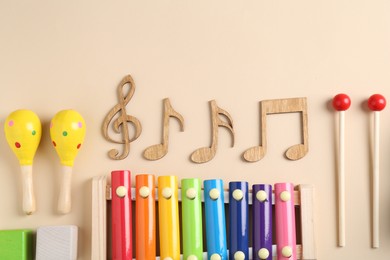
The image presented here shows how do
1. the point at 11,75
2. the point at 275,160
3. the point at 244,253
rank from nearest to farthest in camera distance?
the point at 244,253, the point at 275,160, the point at 11,75

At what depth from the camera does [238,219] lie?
1.91 m

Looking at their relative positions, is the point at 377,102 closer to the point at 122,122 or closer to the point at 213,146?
the point at 213,146

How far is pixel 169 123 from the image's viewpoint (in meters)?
2.08

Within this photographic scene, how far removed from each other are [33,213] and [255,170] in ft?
2.53

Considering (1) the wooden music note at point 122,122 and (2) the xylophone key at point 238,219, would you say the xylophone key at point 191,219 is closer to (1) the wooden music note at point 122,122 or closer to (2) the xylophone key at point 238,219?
(2) the xylophone key at point 238,219

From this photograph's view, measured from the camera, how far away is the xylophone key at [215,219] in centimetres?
190

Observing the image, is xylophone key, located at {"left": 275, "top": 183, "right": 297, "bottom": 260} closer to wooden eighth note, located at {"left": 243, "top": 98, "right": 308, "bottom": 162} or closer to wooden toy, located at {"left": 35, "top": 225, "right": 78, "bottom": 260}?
wooden eighth note, located at {"left": 243, "top": 98, "right": 308, "bottom": 162}

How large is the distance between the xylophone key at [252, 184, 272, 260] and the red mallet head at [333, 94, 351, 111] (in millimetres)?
348

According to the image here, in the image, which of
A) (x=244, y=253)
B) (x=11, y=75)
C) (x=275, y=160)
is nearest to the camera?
(x=244, y=253)

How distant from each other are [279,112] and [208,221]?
17.0 inches

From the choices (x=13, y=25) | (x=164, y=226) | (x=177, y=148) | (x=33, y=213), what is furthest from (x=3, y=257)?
(x=13, y=25)

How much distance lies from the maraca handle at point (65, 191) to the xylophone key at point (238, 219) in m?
0.55

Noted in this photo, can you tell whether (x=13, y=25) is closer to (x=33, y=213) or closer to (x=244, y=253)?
(x=33, y=213)

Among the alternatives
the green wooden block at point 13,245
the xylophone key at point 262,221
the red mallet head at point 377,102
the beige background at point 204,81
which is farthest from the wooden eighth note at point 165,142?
the red mallet head at point 377,102
